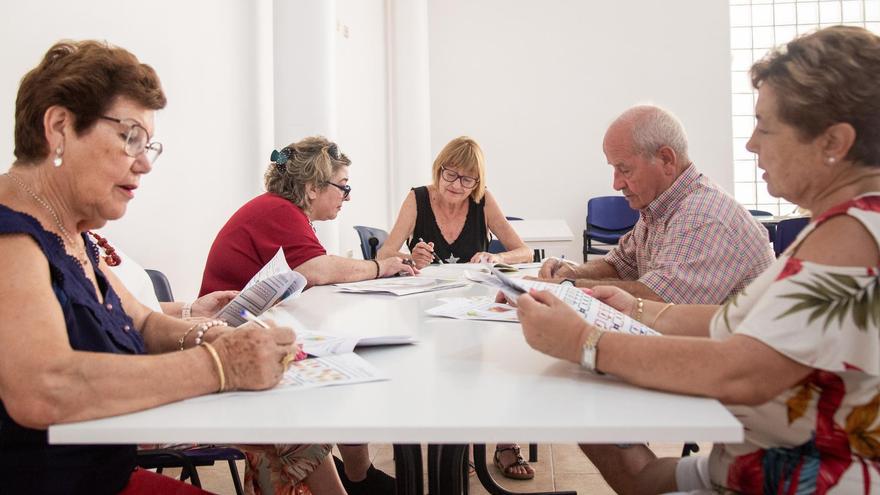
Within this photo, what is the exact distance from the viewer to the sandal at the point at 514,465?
329 centimetres

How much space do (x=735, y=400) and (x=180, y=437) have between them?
818mm

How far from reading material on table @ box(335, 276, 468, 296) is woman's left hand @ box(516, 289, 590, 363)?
1234 millimetres

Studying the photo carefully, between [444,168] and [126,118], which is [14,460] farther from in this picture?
[444,168]

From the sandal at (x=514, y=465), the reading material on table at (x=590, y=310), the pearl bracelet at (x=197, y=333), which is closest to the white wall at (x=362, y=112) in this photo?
the sandal at (x=514, y=465)

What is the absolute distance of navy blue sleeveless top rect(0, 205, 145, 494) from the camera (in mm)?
1308

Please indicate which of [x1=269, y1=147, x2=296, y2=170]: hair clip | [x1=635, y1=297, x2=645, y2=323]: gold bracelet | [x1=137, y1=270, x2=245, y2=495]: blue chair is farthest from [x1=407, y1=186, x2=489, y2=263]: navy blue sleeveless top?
[x1=635, y1=297, x2=645, y2=323]: gold bracelet

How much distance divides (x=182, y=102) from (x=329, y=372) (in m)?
2.89

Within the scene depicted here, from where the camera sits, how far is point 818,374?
4.08 ft

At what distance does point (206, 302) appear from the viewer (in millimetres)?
2344

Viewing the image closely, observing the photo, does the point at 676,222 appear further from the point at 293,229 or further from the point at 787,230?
the point at 787,230

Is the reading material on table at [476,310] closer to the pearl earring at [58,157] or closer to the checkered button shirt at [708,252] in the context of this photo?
the checkered button shirt at [708,252]

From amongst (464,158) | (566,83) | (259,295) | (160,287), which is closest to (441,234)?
(464,158)

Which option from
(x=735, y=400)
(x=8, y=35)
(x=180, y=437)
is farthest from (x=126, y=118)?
(x=8, y=35)

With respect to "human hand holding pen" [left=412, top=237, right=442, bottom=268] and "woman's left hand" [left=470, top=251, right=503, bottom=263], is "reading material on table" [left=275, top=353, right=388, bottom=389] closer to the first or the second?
"human hand holding pen" [left=412, top=237, right=442, bottom=268]
